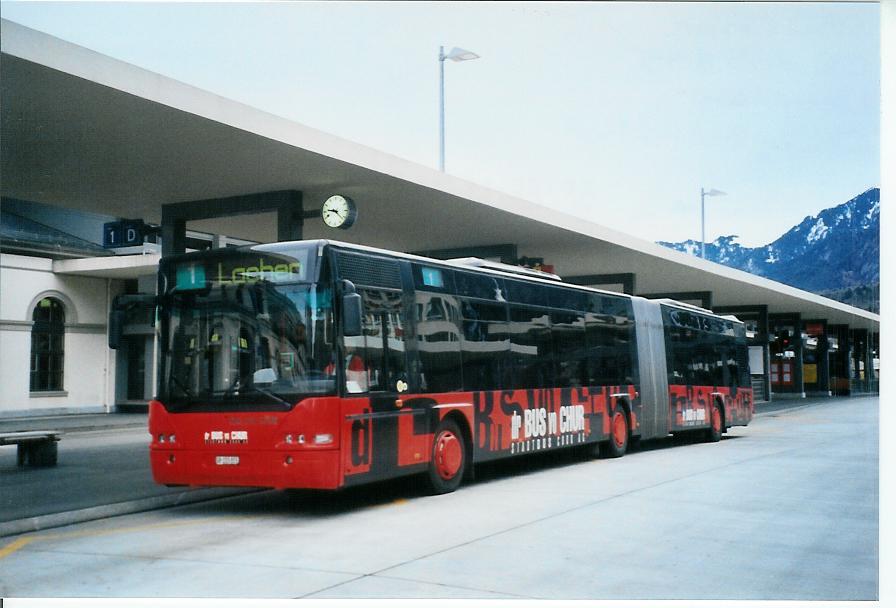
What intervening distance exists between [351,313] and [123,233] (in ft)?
28.7

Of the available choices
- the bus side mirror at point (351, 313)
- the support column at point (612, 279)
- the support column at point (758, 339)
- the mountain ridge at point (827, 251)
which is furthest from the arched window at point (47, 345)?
the support column at point (758, 339)

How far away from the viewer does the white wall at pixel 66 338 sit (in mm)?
27109

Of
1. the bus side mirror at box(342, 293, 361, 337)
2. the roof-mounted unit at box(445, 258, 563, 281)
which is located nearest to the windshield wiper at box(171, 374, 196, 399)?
the bus side mirror at box(342, 293, 361, 337)

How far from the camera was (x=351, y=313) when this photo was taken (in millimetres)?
10531

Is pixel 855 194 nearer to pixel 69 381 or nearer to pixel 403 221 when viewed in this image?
pixel 403 221

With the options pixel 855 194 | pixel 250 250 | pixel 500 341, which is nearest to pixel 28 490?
pixel 250 250

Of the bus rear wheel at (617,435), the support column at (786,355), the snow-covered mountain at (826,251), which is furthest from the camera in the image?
the support column at (786,355)

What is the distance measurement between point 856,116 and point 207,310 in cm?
722

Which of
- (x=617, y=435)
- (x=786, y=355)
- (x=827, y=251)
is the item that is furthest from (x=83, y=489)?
(x=786, y=355)

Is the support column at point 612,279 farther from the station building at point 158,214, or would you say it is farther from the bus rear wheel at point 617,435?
the bus rear wheel at point 617,435

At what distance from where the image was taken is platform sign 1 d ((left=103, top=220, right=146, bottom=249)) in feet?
57.6

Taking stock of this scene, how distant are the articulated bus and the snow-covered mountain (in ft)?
11.9

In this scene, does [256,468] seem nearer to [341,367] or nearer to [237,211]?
[341,367]

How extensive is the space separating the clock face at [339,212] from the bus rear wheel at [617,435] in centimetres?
595
